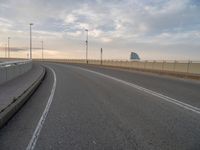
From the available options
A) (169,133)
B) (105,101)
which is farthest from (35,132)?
(105,101)

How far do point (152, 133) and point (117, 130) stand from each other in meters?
0.82

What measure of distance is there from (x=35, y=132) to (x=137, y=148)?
2.54 meters

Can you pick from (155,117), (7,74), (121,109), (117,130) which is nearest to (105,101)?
(121,109)

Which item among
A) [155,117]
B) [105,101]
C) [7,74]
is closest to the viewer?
[155,117]

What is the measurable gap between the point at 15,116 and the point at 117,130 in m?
3.57

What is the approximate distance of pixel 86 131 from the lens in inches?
272

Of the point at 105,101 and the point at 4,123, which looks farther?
the point at 105,101

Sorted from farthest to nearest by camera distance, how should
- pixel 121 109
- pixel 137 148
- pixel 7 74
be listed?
pixel 7 74 → pixel 121 109 → pixel 137 148

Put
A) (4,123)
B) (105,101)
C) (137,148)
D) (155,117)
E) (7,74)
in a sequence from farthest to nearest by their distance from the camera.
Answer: (7,74), (105,101), (155,117), (4,123), (137,148)

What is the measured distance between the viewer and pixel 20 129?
7211 mm

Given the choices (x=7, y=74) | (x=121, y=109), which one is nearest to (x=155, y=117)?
(x=121, y=109)

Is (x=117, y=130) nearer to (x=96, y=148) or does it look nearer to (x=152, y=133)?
(x=152, y=133)

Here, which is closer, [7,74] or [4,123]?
[4,123]

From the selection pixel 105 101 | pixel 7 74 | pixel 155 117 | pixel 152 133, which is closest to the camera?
pixel 152 133
